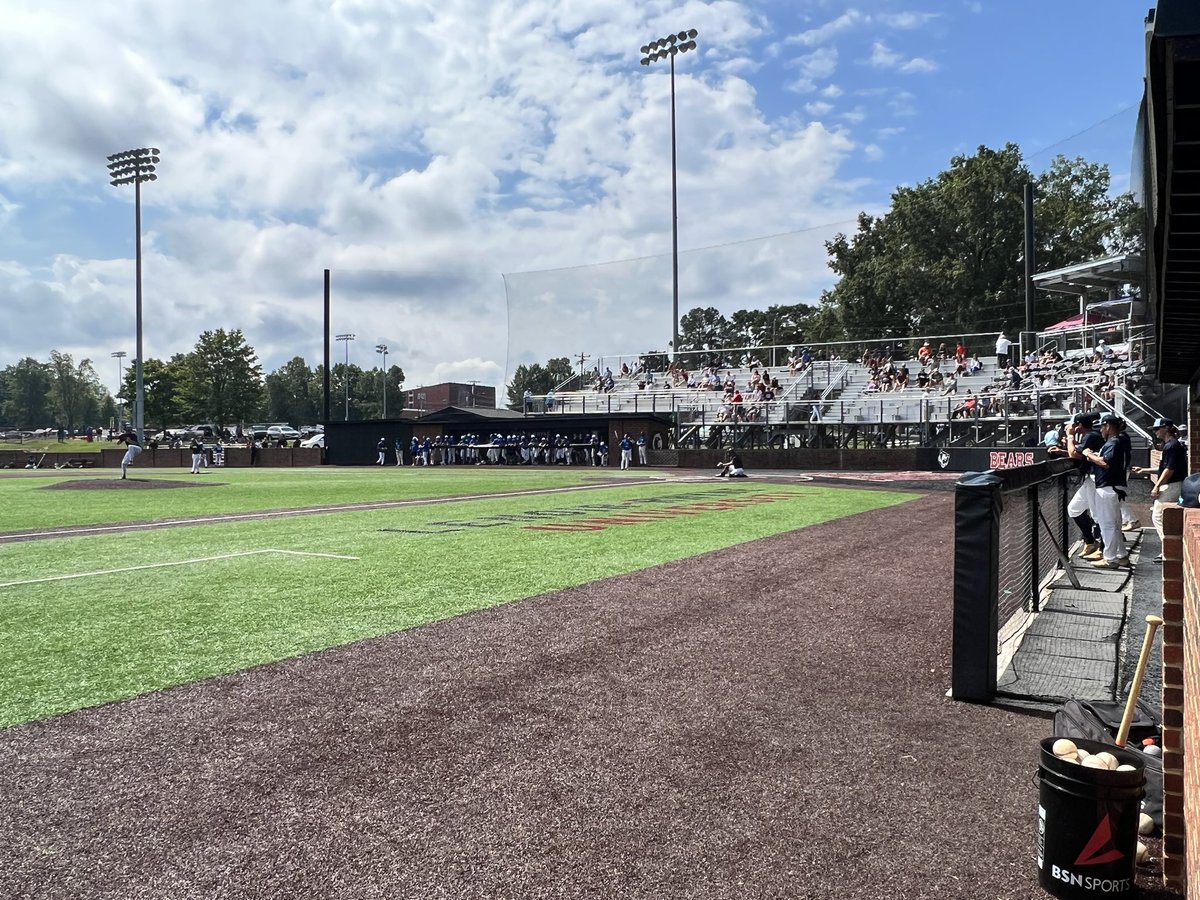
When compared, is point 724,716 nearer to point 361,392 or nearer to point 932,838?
point 932,838

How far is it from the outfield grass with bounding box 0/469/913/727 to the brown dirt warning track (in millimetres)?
732

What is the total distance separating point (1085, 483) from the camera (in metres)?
11.5

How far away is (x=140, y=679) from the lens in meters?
5.48

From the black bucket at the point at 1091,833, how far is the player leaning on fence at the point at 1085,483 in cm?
901

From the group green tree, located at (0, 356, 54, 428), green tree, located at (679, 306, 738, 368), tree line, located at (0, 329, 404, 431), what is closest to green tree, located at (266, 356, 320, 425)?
tree line, located at (0, 329, 404, 431)

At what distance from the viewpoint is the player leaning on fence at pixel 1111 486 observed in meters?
10.7

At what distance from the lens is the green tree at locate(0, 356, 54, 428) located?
149 metres

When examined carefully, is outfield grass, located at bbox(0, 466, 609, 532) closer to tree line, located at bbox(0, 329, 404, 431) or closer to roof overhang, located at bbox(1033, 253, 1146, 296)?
roof overhang, located at bbox(1033, 253, 1146, 296)

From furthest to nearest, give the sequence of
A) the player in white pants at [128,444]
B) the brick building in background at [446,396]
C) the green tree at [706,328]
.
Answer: the brick building in background at [446,396]
the green tree at [706,328]
the player in white pants at [128,444]

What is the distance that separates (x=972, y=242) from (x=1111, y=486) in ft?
185

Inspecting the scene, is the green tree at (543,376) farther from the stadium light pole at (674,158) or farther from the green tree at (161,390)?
the green tree at (161,390)

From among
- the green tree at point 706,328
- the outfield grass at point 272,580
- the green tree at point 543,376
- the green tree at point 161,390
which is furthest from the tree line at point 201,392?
the outfield grass at point 272,580

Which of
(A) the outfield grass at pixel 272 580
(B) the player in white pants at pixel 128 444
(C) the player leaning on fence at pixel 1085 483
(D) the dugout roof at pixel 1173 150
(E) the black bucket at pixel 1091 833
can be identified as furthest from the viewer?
(B) the player in white pants at pixel 128 444

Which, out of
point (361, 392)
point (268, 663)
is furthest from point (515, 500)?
point (361, 392)
